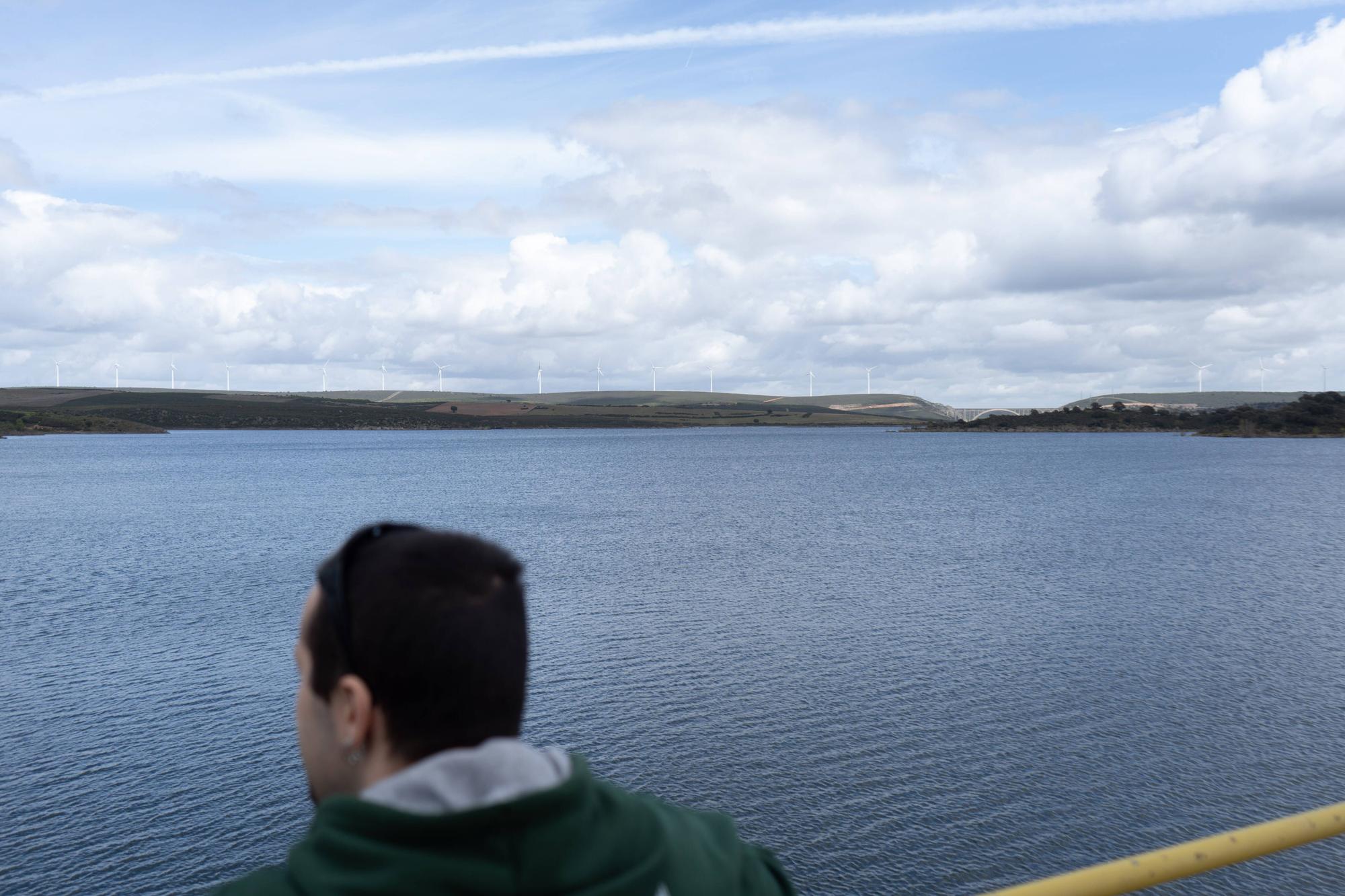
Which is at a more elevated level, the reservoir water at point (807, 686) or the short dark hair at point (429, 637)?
the short dark hair at point (429, 637)

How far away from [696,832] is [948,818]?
2048 cm

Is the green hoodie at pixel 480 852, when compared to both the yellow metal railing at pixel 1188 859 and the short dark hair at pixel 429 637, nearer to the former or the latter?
the short dark hair at pixel 429 637

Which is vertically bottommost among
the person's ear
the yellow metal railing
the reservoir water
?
the reservoir water

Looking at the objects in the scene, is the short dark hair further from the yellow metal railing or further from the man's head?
the yellow metal railing

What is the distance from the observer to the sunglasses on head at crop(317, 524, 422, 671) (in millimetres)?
1981

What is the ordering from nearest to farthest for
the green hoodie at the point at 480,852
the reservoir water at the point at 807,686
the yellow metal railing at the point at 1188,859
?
the green hoodie at the point at 480,852, the yellow metal railing at the point at 1188,859, the reservoir water at the point at 807,686

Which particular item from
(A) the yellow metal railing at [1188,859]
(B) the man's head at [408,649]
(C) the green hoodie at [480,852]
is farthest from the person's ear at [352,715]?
(A) the yellow metal railing at [1188,859]

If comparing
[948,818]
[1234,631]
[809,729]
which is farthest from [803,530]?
[948,818]

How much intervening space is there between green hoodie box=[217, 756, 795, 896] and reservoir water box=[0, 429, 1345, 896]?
58.8 ft

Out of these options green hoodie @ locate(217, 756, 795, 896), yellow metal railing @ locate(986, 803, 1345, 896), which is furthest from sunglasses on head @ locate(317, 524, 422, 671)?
yellow metal railing @ locate(986, 803, 1345, 896)

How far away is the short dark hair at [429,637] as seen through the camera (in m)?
1.98

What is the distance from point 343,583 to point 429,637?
195 millimetres

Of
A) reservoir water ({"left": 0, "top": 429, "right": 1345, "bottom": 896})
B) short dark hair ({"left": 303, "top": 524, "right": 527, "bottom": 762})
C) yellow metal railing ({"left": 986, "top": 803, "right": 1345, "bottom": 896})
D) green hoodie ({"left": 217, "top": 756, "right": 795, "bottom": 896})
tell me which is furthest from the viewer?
reservoir water ({"left": 0, "top": 429, "right": 1345, "bottom": 896})

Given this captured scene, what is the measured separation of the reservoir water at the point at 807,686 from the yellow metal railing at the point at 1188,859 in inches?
638
